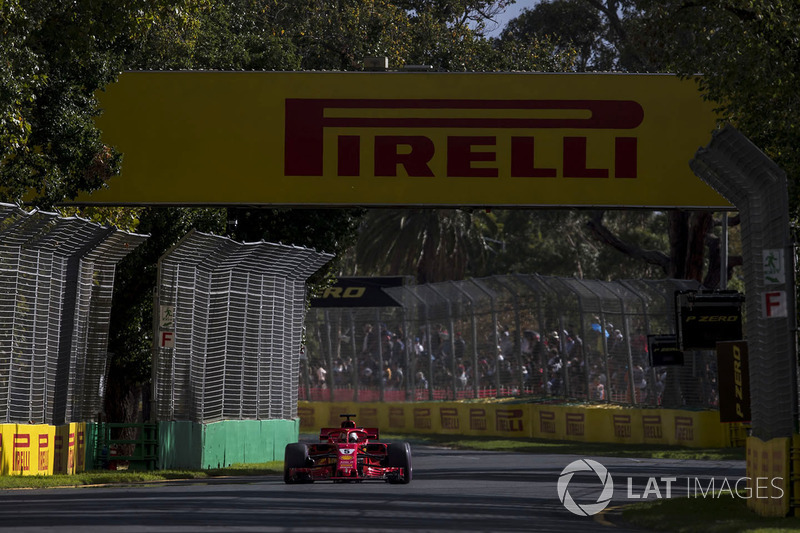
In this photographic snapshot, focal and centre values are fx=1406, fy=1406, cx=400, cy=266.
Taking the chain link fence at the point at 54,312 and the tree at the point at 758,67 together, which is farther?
the chain link fence at the point at 54,312

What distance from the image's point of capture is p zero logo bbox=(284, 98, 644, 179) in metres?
22.3

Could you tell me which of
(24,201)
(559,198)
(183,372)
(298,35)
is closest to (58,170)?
(24,201)

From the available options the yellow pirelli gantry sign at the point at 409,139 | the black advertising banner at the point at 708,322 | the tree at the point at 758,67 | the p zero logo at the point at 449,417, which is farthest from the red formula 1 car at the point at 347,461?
the p zero logo at the point at 449,417

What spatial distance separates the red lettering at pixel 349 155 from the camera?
22469 mm

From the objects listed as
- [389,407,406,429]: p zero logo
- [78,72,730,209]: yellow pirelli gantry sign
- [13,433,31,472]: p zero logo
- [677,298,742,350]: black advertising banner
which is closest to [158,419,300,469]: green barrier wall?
[13,433,31,472]: p zero logo

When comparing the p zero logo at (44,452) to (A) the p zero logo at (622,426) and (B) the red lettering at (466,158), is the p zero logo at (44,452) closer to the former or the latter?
(B) the red lettering at (466,158)

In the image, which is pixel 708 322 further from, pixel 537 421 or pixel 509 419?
pixel 509 419

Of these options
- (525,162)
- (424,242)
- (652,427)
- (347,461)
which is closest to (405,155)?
(525,162)

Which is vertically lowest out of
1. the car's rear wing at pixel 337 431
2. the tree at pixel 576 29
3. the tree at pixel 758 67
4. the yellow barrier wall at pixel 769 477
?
the yellow barrier wall at pixel 769 477

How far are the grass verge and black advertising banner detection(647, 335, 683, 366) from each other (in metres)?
12.7

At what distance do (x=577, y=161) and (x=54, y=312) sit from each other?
8412 millimetres

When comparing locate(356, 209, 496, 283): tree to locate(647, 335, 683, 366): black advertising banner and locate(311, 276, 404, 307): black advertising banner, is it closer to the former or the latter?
locate(311, 276, 404, 307): black advertising banner

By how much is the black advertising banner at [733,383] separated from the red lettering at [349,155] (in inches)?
253

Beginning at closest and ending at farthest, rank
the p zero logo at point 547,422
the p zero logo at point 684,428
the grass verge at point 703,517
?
the grass verge at point 703,517
the p zero logo at point 684,428
the p zero logo at point 547,422
